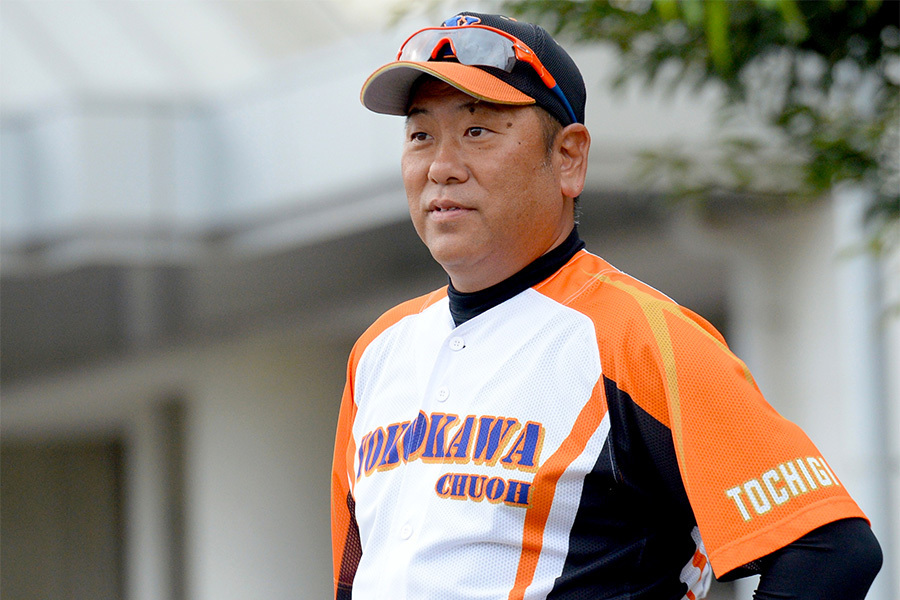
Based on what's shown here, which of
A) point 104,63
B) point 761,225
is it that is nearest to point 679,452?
point 761,225

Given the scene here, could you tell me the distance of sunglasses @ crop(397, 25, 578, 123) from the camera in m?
1.88

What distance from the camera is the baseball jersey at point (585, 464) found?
5.38 feet

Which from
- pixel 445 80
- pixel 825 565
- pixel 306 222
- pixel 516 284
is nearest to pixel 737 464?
pixel 825 565

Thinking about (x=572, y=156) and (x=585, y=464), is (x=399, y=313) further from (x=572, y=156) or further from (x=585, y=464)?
(x=585, y=464)

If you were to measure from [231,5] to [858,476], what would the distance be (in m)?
5.92

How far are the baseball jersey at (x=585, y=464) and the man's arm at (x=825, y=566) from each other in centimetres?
2

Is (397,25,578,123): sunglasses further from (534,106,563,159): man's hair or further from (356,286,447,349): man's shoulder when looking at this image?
(356,286,447,349): man's shoulder

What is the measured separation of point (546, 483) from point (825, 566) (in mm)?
381

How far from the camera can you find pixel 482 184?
6.14ft

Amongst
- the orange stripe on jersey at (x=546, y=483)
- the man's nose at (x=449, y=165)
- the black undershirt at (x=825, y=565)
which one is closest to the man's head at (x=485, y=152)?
the man's nose at (x=449, y=165)

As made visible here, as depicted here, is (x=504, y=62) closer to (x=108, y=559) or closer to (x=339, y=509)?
(x=339, y=509)

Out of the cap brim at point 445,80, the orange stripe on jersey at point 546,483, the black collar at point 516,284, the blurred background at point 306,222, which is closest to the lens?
the orange stripe on jersey at point 546,483

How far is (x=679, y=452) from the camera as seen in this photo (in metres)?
1.66

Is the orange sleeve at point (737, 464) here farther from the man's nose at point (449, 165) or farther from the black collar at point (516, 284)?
the man's nose at point (449, 165)
